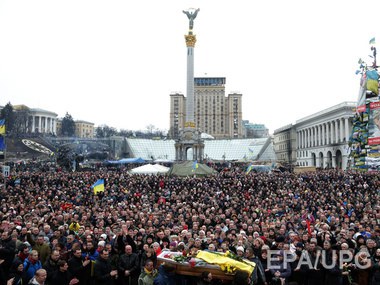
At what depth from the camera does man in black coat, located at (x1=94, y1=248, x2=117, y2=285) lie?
294 inches

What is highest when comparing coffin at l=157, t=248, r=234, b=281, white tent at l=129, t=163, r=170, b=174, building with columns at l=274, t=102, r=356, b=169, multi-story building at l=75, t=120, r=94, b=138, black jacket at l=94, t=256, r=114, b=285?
multi-story building at l=75, t=120, r=94, b=138

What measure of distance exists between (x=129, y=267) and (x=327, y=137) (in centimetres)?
6967

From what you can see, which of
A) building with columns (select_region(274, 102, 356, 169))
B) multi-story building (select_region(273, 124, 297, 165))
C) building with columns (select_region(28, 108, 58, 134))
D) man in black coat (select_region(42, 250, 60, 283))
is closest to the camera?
man in black coat (select_region(42, 250, 60, 283))

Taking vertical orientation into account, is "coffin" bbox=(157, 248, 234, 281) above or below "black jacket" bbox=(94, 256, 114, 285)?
above

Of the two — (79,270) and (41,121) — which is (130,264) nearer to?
(79,270)

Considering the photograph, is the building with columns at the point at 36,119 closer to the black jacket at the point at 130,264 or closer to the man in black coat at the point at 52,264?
the man in black coat at the point at 52,264

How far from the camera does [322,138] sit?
244 ft

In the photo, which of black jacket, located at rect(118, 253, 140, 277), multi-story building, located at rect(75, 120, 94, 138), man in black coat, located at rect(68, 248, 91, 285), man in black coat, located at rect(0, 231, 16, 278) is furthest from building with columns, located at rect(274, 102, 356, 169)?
multi-story building, located at rect(75, 120, 94, 138)

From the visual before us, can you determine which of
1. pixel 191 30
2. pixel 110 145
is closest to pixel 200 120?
pixel 110 145

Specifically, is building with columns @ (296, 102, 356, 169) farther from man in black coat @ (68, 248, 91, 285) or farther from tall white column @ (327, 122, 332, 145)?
man in black coat @ (68, 248, 91, 285)

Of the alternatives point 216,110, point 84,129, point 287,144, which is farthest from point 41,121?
point 287,144

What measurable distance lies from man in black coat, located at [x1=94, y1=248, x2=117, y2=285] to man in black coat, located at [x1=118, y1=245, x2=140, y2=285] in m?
0.22

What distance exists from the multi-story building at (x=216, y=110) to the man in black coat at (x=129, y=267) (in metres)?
125

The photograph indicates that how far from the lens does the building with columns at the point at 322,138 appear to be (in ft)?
207
